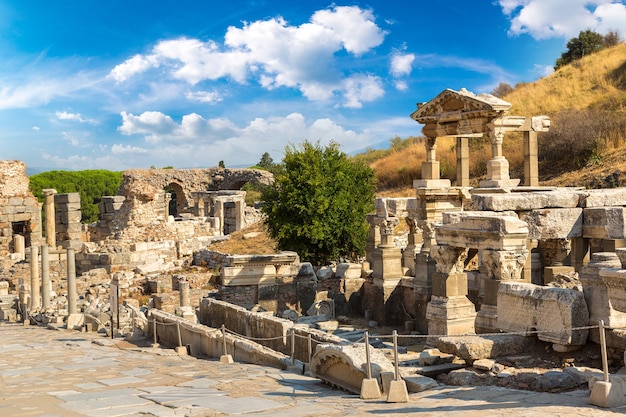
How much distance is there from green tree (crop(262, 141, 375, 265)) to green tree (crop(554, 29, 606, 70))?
30680 mm

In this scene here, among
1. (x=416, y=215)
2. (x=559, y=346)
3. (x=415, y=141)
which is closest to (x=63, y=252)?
(x=416, y=215)

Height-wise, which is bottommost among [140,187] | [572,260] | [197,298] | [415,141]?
[197,298]

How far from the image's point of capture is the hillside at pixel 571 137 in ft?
93.3

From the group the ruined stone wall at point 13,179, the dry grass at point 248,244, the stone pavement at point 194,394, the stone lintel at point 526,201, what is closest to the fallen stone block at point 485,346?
the stone pavement at point 194,394

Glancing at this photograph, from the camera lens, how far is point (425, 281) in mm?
15344

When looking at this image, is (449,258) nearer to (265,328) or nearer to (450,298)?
(450,298)

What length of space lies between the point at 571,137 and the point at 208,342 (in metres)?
22.2

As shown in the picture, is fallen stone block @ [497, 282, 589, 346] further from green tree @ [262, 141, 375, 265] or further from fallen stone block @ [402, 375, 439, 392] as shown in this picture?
green tree @ [262, 141, 375, 265]

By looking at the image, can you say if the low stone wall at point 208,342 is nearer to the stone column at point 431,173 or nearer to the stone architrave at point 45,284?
the stone column at point 431,173

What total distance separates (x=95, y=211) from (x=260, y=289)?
4697 centimetres

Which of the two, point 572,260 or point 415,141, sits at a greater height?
point 415,141

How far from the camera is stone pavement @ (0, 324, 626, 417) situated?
714 cm

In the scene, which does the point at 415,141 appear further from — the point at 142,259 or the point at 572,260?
the point at 572,260

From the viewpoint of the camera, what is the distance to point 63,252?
28891 millimetres
